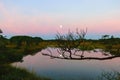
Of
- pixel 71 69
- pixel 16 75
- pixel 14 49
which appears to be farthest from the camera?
pixel 14 49

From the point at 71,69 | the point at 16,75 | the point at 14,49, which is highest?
the point at 14,49

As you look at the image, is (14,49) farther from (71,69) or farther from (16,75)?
(16,75)

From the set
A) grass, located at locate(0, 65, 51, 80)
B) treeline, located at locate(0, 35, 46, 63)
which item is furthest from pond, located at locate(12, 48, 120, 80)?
grass, located at locate(0, 65, 51, 80)

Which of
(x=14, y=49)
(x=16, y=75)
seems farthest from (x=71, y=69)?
(x=14, y=49)

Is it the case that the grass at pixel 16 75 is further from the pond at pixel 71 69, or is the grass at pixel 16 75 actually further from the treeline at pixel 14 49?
the pond at pixel 71 69

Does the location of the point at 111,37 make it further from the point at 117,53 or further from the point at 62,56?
the point at 62,56

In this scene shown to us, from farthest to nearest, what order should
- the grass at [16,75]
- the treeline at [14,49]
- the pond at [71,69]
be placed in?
the pond at [71,69], the treeline at [14,49], the grass at [16,75]

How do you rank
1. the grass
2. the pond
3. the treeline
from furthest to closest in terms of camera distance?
the pond < the treeline < the grass

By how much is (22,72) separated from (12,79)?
227 inches

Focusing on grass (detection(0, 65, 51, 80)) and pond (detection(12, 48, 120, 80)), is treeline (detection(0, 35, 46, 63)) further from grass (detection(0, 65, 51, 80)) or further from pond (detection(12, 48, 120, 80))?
pond (detection(12, 48, 120, 80))

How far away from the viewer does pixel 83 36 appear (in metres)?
8.05

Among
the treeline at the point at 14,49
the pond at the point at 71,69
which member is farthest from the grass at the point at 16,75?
the pond at the point at 71,69

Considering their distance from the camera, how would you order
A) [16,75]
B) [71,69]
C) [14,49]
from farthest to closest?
[14,49] → [71,69] → [16,75]

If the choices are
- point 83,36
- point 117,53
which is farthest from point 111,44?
point 83,36
